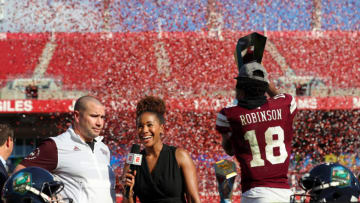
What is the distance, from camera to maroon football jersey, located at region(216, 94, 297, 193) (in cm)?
265

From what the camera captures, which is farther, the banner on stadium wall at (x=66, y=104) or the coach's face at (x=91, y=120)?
the banner on stadium wall at (x=66, y=104)

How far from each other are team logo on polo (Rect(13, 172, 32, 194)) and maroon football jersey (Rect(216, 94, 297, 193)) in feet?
3.40

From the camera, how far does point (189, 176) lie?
9.63 ft

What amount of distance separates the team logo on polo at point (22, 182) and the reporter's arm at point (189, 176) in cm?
85

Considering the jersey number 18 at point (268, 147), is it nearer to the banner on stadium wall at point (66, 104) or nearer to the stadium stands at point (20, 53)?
the banner on stadium wall at point (66, 104)

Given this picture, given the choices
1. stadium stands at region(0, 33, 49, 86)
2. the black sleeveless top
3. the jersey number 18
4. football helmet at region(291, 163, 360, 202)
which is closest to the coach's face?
the black sleeveless top

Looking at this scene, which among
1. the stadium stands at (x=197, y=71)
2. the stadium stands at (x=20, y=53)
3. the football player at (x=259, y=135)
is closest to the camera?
the football player at (x=259, y=135)

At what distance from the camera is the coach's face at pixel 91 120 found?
2973 millimetres

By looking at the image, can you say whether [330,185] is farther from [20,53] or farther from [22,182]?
[20,53]

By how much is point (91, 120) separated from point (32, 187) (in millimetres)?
586

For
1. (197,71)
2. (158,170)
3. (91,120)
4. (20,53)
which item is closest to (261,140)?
(158,170)

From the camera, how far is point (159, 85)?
32.4 feet

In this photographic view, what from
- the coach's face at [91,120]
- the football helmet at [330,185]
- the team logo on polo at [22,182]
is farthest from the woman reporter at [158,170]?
the football helmet at [330,185]

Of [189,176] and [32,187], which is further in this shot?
[189,176]
